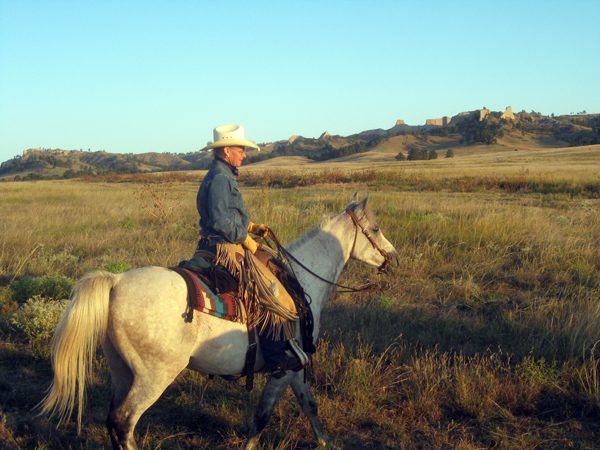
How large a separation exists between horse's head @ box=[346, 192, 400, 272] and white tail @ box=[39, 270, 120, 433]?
227cm

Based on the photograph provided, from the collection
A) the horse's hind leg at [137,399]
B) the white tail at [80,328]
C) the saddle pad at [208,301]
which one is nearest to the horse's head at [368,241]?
the saddle pad at [208,301]

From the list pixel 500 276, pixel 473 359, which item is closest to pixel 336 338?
pixel 473 359

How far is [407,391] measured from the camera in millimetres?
4062

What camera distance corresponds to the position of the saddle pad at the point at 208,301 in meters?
2.88

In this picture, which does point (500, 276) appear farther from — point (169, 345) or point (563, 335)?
point (169, 345)

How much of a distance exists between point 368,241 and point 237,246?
1503 millimetres

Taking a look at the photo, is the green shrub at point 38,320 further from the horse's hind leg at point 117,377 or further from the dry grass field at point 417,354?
the horse's hind leg at point 117,377

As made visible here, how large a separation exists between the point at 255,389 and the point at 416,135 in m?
108

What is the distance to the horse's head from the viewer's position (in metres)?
4.01

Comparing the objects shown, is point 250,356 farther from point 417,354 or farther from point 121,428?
point 417,354

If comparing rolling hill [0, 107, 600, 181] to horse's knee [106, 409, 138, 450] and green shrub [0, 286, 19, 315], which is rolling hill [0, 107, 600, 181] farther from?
horse's knee [106, 409, 138, 450]

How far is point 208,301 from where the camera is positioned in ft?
9.62

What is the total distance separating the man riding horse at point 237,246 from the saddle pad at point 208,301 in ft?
0.72

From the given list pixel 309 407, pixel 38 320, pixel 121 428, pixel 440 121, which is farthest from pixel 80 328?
pixel 440 121
